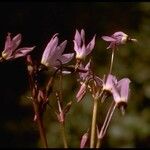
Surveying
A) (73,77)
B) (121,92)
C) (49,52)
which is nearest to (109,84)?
(121,92)

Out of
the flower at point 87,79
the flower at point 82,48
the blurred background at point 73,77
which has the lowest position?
the blurred background at point 73,77

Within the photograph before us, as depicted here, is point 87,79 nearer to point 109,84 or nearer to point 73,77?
point 109,84

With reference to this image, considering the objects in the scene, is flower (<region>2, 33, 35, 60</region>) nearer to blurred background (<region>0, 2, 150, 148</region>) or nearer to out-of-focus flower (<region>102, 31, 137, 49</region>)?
out-of-focus flower (<region>102, 31, 137, 49</region>)

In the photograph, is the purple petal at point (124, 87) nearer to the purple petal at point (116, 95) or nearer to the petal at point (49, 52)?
the purple petal at point (116, 95)

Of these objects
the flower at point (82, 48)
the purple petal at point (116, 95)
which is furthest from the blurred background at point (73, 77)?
the purple petal at point (116, 95)

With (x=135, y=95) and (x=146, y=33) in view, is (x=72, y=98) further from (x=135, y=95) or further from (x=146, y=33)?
(x=146, y=33)

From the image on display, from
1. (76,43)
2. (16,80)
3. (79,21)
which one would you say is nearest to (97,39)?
(79,21)

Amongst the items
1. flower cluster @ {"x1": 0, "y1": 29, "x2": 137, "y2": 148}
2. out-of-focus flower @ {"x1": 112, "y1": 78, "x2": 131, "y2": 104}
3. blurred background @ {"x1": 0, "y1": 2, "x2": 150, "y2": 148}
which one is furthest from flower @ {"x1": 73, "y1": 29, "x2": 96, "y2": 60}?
blurred background @ {"x1": 0, "y1": 2, "x2": 150, "y2": 148}
